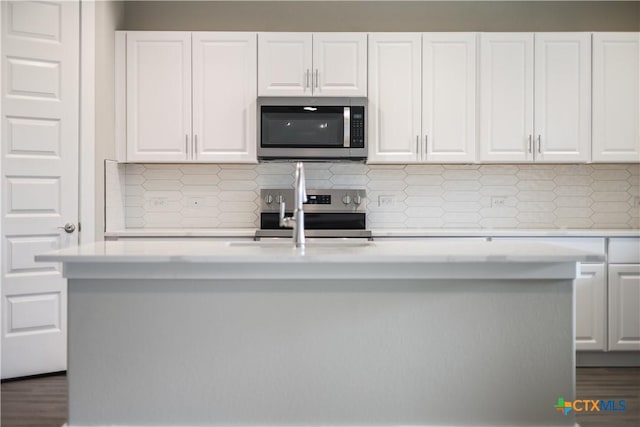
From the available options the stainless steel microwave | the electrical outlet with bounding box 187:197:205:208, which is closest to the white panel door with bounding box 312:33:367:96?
the stainless steel microwave

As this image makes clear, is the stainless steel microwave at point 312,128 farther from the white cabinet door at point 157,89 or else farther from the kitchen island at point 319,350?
the kitchen island at point 319,350

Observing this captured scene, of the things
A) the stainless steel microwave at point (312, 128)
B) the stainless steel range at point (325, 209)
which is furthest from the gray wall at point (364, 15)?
the stainless steel range at point (325, 209)

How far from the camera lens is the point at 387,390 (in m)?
1.99

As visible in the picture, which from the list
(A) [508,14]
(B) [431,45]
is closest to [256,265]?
(B) [431,45]

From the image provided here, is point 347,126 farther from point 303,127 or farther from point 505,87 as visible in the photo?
point 505,87

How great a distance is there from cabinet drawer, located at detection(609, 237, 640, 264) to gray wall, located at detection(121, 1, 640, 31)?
5.49ft

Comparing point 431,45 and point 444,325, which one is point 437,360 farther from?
point 431,45

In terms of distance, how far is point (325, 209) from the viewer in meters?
3.88

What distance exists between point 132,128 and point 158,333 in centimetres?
210

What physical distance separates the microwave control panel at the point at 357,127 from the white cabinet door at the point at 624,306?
1.82 m

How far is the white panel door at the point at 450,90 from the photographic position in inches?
144

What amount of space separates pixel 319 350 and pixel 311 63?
2.28m

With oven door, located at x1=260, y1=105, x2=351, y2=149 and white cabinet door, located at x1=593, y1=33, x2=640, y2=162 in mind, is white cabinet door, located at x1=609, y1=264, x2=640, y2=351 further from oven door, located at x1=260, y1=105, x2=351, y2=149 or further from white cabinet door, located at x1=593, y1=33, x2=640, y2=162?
oven door, located at x1=260, y1=105, x2=351, y2=149

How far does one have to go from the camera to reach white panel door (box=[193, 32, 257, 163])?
3660 millimetres
